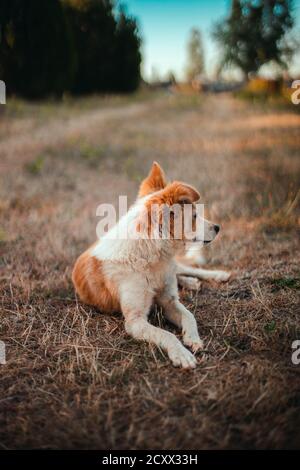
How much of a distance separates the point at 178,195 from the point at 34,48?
43.1 ft

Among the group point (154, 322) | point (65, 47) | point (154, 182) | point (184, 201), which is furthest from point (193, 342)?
point (65, 47)

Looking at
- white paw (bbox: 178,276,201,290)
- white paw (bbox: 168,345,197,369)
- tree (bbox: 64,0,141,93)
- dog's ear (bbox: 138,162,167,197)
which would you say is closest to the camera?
white paw (bbox: 168,345,197,369)

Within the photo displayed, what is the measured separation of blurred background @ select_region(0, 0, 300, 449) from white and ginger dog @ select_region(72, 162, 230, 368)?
15 centimetres

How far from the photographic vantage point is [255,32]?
31.3 m

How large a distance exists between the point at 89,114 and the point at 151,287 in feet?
42.0

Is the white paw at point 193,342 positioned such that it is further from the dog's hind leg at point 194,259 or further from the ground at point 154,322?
the dog's hind leg at point 194,259

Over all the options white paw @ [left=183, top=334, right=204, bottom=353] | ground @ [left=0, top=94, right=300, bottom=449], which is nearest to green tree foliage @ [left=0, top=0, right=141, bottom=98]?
ground @ [left=0, top=94, right=300, bottom=449]

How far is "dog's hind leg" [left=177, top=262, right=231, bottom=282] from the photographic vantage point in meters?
3.93

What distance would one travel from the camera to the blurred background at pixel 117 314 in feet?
6.89

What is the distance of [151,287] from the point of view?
3.05m

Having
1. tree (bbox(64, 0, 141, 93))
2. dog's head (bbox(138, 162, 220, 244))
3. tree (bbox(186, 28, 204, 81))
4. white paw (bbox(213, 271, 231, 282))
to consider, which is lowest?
white paw (bbox(213, 271, 231, 282))

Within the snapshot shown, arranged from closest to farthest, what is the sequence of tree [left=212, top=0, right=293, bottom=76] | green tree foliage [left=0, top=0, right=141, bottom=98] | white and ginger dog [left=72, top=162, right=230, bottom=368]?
white and ginger dog [left=72, top=162, right=230, bottom=368] < green tree foliage [left=0, top=0, right=141, bottom=98] < tree [left=212, top=0, right=293, bottom=76]

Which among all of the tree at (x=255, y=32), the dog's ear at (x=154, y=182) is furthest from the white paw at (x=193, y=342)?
the tree at (x=255, y=32)

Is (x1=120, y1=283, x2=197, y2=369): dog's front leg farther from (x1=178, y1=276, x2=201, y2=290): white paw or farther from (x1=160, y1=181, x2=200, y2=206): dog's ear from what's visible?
(x1=178, y1=276, x2=201, y2=290): white paw
